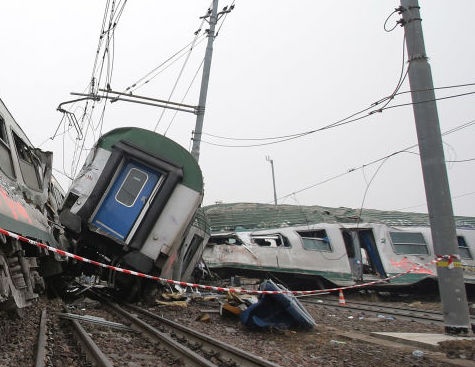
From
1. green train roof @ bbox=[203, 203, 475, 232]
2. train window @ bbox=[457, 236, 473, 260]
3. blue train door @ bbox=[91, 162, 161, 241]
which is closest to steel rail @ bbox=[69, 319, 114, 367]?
blue train door @ bbox=[91, 162, 161, 241]

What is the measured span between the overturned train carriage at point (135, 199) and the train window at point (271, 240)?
7.30 metres

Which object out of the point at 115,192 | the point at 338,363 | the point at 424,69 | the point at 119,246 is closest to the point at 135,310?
the point at 119,246

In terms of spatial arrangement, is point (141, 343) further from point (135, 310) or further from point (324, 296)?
point (324, 296)

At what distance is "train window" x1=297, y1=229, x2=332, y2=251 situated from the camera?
54.2ft

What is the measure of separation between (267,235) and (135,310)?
7589 millimetres

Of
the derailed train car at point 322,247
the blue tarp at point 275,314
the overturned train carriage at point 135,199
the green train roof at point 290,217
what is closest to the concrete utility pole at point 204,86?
the overturned train carriage at point 135,199

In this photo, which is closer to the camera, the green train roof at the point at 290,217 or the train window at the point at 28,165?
the train window at the point at 28,165

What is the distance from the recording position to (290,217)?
17.3 m

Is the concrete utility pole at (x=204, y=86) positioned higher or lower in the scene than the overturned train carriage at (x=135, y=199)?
higher

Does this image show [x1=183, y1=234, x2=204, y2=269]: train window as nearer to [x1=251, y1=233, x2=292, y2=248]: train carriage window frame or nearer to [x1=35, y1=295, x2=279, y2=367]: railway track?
[x1=251, y1=233, x2=292, y2=248]: train carriage window frame

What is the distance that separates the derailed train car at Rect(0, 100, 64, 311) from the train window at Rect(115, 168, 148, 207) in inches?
51.5

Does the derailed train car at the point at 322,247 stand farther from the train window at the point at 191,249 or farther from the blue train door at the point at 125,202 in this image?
the blue train door at the point at 125,202

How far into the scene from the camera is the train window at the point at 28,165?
665 cm

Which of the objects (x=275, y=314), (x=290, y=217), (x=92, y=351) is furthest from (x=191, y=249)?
(x=92, y=351)
